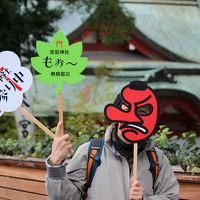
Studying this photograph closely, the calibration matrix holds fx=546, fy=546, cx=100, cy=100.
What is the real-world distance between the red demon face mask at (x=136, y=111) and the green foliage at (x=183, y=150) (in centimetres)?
121

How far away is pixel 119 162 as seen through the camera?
8.01 ft

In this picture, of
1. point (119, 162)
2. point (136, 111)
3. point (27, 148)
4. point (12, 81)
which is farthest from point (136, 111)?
point (27, 148)

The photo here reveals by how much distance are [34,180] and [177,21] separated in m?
10.2

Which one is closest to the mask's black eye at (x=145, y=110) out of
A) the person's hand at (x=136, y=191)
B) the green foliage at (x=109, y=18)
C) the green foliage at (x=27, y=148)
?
the person's hand at (x=136, y=191)

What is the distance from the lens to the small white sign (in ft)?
9.02

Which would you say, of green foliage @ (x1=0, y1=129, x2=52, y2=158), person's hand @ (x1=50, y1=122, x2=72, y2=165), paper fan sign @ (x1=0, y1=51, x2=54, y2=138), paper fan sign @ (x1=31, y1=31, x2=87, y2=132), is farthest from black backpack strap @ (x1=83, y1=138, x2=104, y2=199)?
green foliage @ (x1=0, y1=129, x2=52, y2=158)

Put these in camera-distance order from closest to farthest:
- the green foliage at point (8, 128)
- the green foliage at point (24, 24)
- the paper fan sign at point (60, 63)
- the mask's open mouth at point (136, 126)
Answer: the mask's open mouth at point (136, 126) < the paper fan sign at point (60, 63) < the green foliage at point (24, 24) < the green foliage at point (8, 128)

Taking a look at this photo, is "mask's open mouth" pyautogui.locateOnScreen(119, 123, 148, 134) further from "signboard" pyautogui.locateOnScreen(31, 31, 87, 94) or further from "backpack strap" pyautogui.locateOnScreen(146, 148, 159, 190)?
"signboard" pyautogui.locateOnScreen(31, 31, 87, 94)

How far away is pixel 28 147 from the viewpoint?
5039 millimetres

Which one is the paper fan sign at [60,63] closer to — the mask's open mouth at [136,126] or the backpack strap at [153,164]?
the mask's open mouth at [136,126]

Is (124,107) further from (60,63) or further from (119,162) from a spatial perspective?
(60,63)

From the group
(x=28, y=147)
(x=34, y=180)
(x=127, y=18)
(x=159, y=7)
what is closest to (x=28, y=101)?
(x=127, y=18)

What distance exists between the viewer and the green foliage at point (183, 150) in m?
3.62

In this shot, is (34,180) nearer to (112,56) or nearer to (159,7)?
(112,56)
